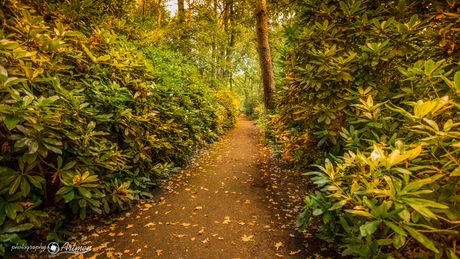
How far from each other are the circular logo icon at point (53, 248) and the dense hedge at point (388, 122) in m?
2.83

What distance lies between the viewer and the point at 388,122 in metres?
2.02

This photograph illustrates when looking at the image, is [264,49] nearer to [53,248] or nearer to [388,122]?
[388,122]

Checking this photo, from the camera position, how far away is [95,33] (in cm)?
306

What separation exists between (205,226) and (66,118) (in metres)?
2.29

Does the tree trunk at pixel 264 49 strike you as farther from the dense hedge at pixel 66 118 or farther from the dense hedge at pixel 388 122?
the dense hedge at pixel 66 118

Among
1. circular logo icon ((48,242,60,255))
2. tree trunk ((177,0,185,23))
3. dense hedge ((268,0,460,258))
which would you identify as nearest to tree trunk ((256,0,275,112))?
dense hedge ((268,0,460,258))

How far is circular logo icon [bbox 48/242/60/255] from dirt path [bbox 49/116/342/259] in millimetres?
325

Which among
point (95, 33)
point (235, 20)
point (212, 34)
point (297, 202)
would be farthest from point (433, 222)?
point (235, 20)

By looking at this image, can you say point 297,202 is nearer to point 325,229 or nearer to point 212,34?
point 325,229

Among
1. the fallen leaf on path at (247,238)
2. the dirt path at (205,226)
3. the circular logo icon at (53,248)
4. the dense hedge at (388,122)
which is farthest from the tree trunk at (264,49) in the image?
the circular logo icon at (53,248)

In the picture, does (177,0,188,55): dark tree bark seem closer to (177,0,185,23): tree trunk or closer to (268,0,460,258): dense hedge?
(177,0,185,23): tree trunk

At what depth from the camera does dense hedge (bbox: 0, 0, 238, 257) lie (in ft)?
5.94

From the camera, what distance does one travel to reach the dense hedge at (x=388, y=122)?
1.18 meters

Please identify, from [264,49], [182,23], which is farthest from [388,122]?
[182,23]
